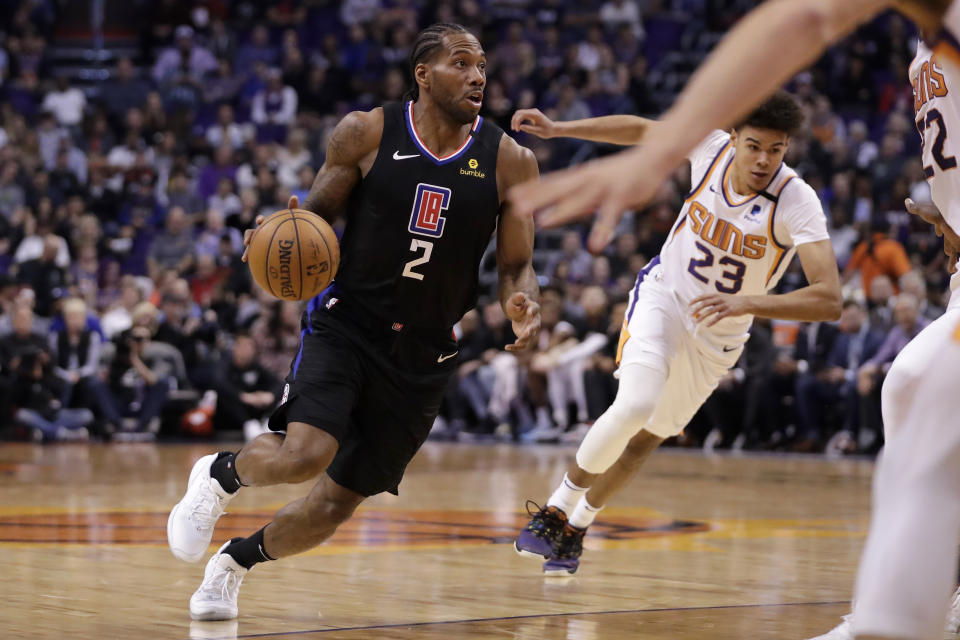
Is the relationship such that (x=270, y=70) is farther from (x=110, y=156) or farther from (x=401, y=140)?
(x=401, y=140)

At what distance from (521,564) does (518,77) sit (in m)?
14.8

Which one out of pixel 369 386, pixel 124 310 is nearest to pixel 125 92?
pixel 124 310

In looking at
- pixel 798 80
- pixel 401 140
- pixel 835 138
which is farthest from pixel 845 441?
pixel 401 140

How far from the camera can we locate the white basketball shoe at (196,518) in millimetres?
4805

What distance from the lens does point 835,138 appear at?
17906 millimetres

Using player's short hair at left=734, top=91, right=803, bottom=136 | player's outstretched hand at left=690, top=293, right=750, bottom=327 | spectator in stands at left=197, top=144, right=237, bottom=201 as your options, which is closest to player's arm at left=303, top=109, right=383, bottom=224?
player's outstretched hand at left=690, top=293, right=750, bottom=327

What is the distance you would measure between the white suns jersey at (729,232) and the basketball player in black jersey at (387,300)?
1.42 meters

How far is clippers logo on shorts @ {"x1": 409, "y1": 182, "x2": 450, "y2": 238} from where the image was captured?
5.08 m

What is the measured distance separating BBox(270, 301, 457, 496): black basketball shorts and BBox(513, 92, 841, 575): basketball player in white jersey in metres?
1.21

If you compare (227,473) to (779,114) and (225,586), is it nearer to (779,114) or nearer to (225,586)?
(225,586)

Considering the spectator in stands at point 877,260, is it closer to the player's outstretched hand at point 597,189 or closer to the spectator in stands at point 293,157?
the spectator in stands at point 293,157

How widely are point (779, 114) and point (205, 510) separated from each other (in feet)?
10.1

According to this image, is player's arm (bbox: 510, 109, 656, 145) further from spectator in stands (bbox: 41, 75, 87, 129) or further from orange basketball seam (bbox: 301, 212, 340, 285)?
spectator in stands (bbox: 41, 75, 87, 129)

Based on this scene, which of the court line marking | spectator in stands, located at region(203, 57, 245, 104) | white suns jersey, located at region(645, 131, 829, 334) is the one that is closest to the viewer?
the court line marking
